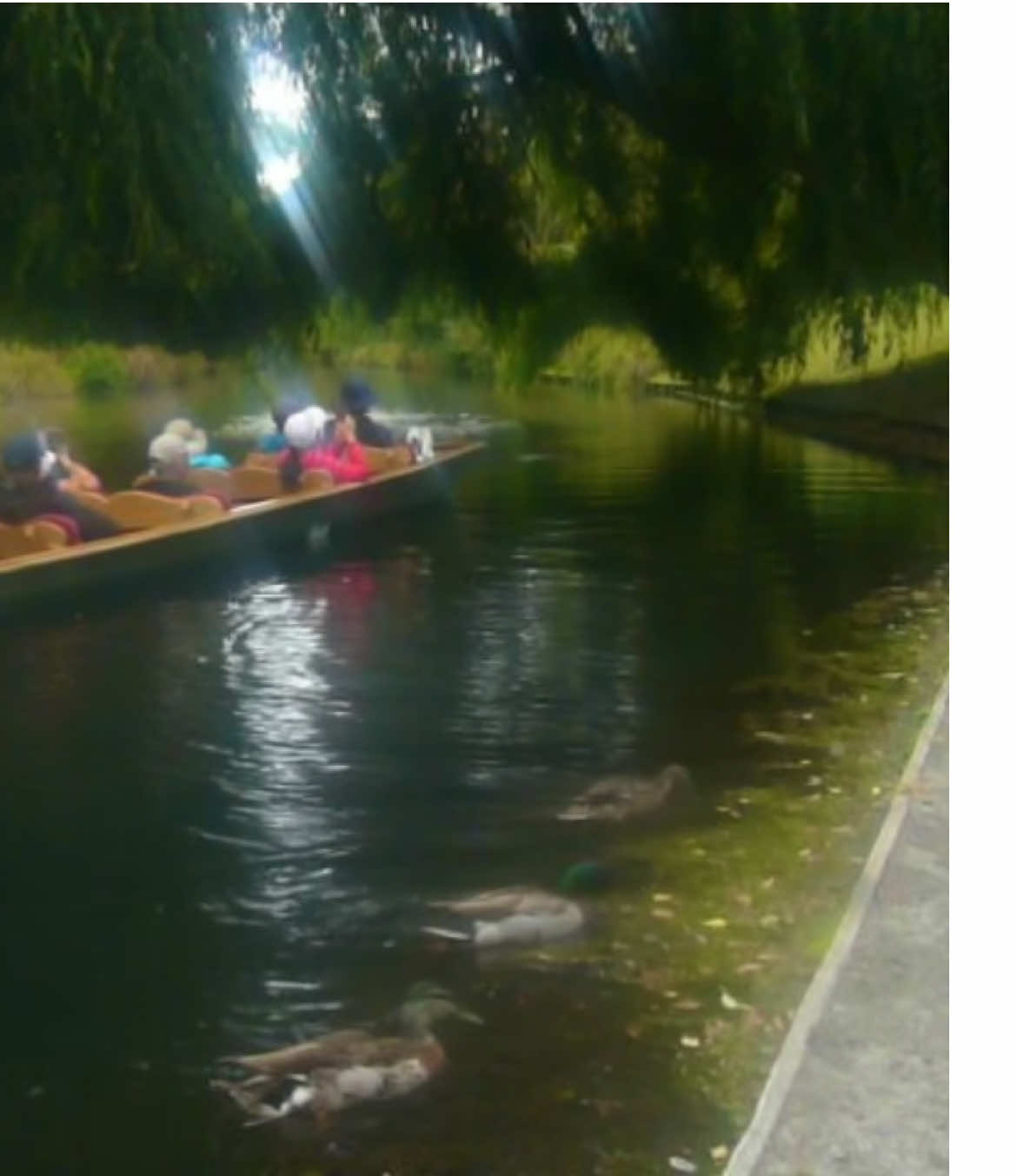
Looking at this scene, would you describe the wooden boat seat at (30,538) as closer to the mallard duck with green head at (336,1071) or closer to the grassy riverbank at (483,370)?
the grassy riverbank at (483,370)

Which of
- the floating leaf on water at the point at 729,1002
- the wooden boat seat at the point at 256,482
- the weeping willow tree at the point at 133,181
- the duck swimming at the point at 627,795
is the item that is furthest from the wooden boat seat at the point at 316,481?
the floating leaf on water at the point at 729,1002

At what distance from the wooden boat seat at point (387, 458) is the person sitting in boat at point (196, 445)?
13 centimetres

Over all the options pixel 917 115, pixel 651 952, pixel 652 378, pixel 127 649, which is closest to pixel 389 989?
pixel 651 952

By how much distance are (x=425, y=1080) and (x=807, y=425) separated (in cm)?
73

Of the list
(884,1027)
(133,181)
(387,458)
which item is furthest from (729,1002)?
(133,181)

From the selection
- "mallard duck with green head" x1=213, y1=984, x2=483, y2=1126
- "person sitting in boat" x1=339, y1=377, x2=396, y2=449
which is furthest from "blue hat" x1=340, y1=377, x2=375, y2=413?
"mallard duck with green head" x1=213, y1=984, x2=483, y2=1126

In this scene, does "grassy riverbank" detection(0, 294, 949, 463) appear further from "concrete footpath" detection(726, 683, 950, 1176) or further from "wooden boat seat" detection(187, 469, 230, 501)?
"concrete footpath" detection(726, 683, 950, 1176)

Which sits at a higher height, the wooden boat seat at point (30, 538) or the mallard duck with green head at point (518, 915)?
the wooden boat seat at point (30, 538)

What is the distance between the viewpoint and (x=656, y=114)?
1.40 metres

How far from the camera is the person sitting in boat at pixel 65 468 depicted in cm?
118

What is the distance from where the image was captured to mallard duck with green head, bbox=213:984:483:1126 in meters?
1.10

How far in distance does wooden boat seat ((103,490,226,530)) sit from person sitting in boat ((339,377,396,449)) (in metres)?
0.13

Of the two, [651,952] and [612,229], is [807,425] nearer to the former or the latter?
[612,229]

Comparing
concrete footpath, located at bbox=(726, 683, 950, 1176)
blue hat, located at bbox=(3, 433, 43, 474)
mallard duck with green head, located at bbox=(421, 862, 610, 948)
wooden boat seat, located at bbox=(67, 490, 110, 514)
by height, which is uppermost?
blue hat, located at bbox=(3, 433, 43, 474)
